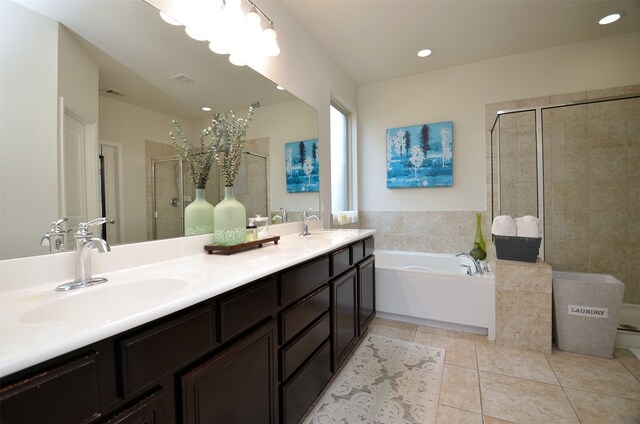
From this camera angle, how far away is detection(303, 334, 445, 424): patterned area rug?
1.46m

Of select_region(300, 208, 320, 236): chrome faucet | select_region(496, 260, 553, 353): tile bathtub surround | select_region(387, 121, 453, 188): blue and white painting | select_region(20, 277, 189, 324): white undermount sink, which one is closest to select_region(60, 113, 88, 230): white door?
select_region(20, 277, 189, 324): white undermount sink

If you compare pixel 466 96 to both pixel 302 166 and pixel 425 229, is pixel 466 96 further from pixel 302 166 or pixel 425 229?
pixel 302 166

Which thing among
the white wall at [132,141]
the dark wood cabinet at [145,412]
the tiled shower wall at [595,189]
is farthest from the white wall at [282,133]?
the tiled shower wall at [595,189]

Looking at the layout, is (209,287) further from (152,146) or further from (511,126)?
(511,126)

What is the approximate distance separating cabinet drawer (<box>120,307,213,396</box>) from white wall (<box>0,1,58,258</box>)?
1.77ft

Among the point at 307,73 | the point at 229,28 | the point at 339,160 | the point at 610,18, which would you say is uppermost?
the point at 610,18

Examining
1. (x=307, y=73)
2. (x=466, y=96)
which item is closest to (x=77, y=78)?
(x=307, y=73)

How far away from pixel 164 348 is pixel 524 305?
2346 millimetres

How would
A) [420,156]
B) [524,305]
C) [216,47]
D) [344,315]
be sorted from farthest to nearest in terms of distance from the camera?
[420,156] → [524,305] → [344,315] → [216,47]

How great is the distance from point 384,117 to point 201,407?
3358mm

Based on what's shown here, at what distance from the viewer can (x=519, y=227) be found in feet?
7.27

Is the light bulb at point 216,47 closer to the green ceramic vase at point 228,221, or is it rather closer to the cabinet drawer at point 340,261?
the green ceramic vase at point 228,221

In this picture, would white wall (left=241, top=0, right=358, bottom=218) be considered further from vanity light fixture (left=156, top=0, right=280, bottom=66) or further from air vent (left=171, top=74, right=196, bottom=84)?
air vent (left=171, top=74, right=196, bottom=84)

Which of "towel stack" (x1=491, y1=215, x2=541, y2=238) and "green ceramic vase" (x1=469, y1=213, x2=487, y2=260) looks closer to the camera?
"towel stack" (x1=491, y1=215, x2=541, y2=238)
